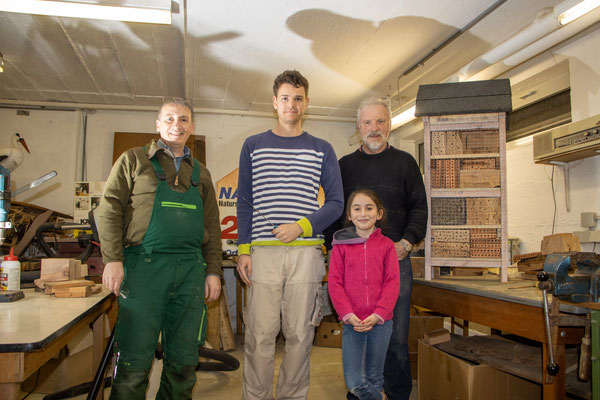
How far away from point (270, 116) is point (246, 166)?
3.93 meters

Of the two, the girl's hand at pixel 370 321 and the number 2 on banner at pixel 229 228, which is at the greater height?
the number 2 on banner at pixel 229 228

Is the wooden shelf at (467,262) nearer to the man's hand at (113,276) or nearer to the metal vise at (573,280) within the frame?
the metal vise at (573,280)

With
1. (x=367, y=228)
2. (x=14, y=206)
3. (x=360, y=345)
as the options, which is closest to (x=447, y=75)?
(x=367, y=228)

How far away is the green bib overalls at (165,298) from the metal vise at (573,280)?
4.82 ft

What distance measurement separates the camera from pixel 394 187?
2291mm

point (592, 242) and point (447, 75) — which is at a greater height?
point (447, 75)

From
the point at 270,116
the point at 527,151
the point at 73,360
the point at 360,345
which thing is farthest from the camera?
the point at 270,116

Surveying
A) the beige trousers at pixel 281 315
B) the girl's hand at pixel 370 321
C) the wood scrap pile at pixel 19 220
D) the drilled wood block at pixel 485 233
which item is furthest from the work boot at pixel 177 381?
the wood scrap pile at pixel 19 220

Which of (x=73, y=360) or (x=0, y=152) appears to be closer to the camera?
(x=73, y=360)

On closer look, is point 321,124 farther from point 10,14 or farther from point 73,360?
point 73,360

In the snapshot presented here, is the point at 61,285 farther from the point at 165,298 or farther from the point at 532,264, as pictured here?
the point at 532,264

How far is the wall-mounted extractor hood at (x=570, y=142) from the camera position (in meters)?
2.92

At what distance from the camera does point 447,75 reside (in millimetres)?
4531

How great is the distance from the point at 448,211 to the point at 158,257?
1.74 metres
